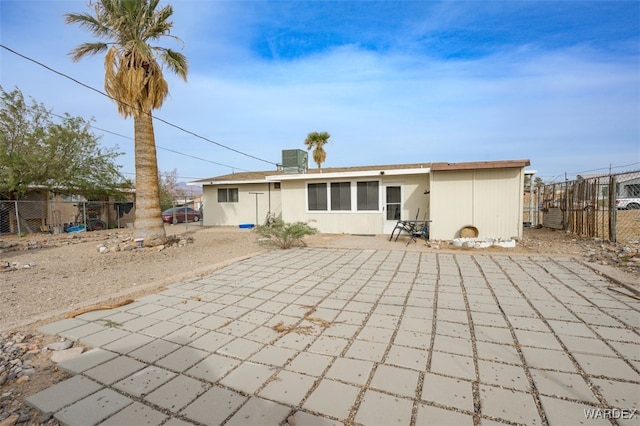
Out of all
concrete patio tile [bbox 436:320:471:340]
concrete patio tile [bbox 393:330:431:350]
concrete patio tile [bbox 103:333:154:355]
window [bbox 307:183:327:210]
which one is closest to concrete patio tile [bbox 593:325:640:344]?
concrete patio tile [bbox 436:320:471:340]

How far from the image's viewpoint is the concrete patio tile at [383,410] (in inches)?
66.9

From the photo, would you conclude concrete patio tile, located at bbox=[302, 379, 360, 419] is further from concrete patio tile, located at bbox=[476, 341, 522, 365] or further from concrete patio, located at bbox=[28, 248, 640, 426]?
concrete patio tile, located at bbox=[476, 341, 522, 365]

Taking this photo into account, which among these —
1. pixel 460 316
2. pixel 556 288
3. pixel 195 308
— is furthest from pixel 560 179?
pixel 195 308

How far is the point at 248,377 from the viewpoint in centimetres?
216

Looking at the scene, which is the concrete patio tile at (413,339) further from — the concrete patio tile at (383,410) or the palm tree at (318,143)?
the palm tree at (318,143)

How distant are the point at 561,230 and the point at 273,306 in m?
11.0

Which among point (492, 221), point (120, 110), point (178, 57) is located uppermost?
point (178, 57)

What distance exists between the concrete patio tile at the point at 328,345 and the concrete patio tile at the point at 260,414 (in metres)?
0.72

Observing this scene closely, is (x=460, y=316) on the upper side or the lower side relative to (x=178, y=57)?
lower

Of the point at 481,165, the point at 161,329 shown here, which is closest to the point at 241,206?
the point at 481,165

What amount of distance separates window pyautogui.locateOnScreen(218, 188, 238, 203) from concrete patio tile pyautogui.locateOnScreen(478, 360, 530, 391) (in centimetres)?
1501

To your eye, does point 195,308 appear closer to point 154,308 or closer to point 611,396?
point 154,308

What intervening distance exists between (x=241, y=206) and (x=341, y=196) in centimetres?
678

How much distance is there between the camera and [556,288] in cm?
418
